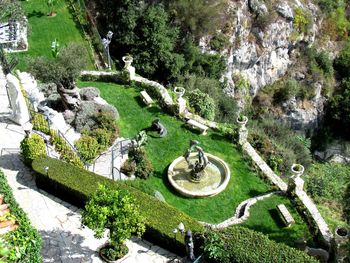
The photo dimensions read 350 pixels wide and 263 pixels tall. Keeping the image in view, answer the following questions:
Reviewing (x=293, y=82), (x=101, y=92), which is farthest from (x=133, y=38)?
(x=293, y=82)

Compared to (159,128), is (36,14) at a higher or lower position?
higher

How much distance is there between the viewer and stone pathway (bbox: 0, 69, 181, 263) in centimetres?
1936

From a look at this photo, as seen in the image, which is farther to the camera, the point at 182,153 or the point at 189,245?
the point at 182,153

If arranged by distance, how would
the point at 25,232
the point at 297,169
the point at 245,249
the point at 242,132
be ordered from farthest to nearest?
the point at 242,132, the point at 297,169, the point at 245,249, the point at 25,232

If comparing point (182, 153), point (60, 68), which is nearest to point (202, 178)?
point (182, 153)

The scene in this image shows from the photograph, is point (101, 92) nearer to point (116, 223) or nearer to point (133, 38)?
point (133, 38)

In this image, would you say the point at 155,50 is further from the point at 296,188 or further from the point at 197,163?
the point at 296,188

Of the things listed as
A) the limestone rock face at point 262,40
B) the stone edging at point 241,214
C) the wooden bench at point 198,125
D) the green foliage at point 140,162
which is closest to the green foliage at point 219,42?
the limestone rock face at point 262,40

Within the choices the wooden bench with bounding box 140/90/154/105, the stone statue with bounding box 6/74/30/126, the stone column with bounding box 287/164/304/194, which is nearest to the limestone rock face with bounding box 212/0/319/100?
the wooden bench with bounding box 140/90/154/105

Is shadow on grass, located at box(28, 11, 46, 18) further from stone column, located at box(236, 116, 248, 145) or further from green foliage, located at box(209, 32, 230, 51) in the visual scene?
stone column, located at box(236, 116, 248, 145)

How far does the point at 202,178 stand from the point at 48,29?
56.0 ft

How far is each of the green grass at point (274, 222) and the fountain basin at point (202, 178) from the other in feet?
6.62

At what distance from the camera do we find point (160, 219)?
20.0 metres

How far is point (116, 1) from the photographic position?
1505 inches
